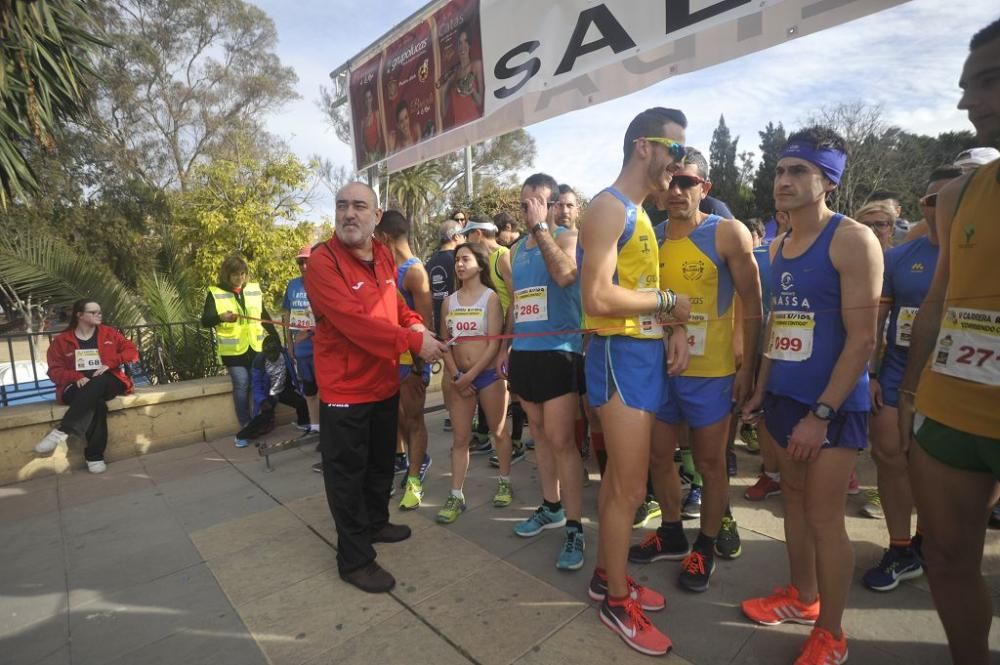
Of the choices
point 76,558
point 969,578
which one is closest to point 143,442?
point 76,558

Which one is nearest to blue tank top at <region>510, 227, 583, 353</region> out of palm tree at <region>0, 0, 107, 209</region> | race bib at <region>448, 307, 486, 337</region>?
race bib at <region>448, 307, 486, 337</region>

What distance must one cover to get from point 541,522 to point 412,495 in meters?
0.99

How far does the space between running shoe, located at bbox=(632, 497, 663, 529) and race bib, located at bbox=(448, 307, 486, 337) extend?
153 centimetres

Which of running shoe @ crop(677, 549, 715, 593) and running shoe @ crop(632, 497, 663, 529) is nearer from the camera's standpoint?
running shoe @ crop(677, 549, 715, 593)

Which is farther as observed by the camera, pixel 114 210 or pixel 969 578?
pixel 114 210

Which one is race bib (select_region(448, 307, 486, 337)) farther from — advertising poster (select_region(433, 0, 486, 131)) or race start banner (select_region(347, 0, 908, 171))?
advertising poster (select_region(433, 0, 486, 131))

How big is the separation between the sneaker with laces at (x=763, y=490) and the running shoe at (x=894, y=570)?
3.12 ft

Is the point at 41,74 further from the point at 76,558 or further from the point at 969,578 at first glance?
the point at 969,578

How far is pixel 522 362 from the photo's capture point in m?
2.85

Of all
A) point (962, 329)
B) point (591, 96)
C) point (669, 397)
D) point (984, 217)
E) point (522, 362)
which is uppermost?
point (591, 96)

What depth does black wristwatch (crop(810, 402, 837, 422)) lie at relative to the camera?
1.86 meters

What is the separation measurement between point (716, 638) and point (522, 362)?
1.54m

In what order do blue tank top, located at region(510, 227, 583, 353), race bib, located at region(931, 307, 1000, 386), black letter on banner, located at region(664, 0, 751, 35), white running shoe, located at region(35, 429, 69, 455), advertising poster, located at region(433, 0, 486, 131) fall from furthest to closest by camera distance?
white running shoe, located at region(35, 429, 69, 455)
advertising poster, located at region(433, 0, 486, 131)
blue tank top, located at region(510, 227, 583, 353)
black letter on banner, located at region(664, 0, 751, 35)
race bib, located at region(931, 307, 1000, 386)

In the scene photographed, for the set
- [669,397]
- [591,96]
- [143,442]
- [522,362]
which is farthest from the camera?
[143,442]
